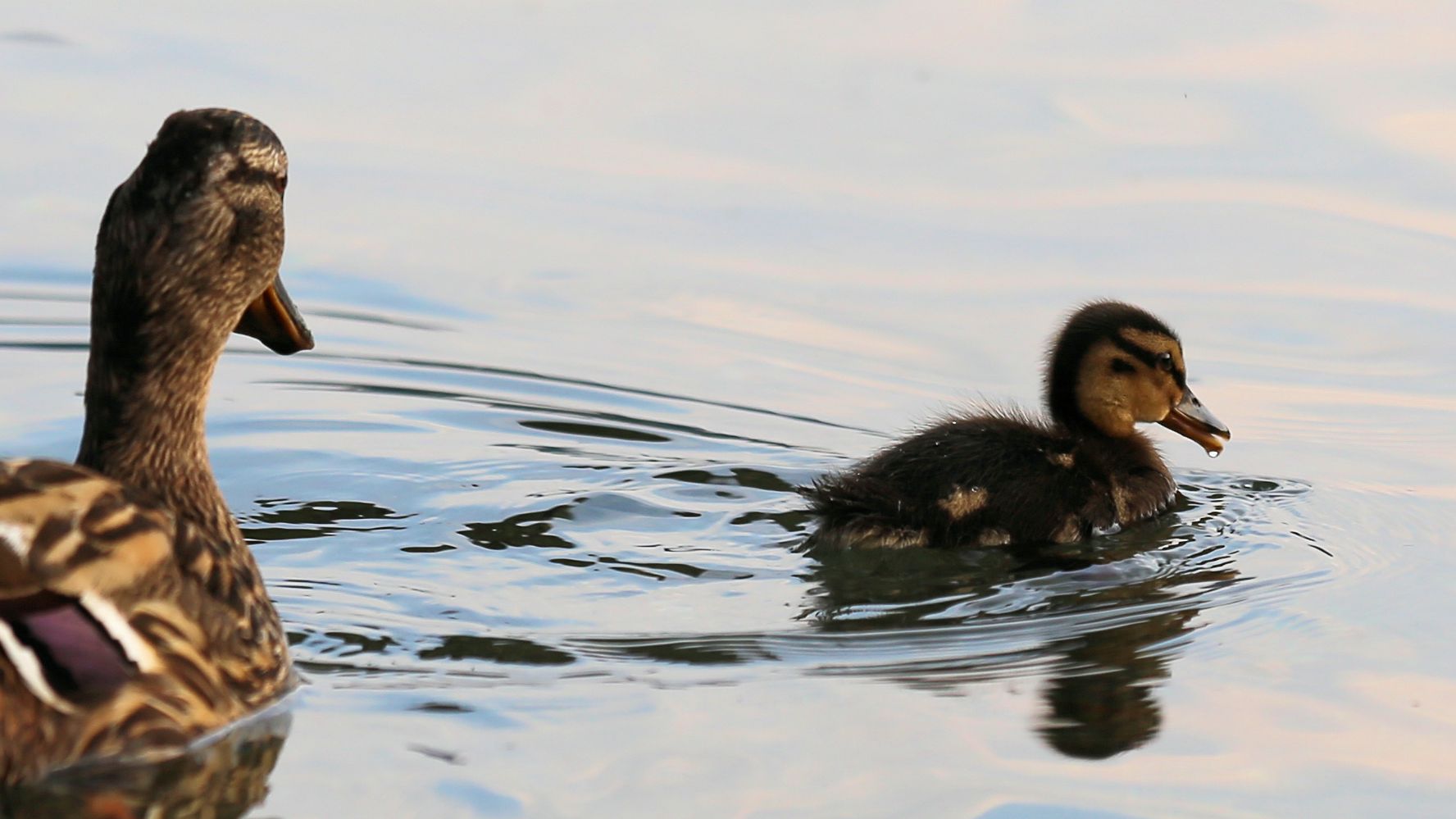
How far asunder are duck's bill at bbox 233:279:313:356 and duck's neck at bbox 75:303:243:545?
1.02 ft

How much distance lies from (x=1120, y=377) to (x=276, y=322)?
2.53 m

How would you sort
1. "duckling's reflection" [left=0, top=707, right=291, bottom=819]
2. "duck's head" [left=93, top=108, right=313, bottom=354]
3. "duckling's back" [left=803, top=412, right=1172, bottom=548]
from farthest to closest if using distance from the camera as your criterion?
1. "duckling's back" [left=803, top=412, right=1172, bottom=548]
2. "duck's head" [left=93, top=108, right=313, bottom=354]
3. "duckling's reflection" [left=0, top=707, right=291, bottom=819]

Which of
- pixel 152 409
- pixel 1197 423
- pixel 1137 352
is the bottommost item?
→ pixel 152 409

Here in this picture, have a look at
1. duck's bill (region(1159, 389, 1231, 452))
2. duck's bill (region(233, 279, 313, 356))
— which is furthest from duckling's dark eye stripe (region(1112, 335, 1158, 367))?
duck's bill (region(233, 279, 313, 356))

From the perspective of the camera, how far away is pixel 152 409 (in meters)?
4.16

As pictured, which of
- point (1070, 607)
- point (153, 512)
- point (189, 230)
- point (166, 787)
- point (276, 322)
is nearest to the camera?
point (166, 787)

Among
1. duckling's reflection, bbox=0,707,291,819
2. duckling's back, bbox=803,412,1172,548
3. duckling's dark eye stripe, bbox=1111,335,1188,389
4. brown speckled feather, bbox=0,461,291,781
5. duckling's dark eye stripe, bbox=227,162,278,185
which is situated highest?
duckling's dark eye stripe, bbox=227,162,278,185

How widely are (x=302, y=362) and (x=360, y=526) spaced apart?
5.50 ft

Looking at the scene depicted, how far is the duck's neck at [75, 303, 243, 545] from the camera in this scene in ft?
13.6

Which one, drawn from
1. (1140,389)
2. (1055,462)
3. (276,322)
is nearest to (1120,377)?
(1140,389)

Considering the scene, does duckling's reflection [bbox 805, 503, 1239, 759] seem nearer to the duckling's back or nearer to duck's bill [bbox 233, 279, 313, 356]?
the duckling's back

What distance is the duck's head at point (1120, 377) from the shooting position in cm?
613

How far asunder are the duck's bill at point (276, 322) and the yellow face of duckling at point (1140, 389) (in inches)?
94.0

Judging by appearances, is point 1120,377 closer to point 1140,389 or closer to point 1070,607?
point 1140,389
